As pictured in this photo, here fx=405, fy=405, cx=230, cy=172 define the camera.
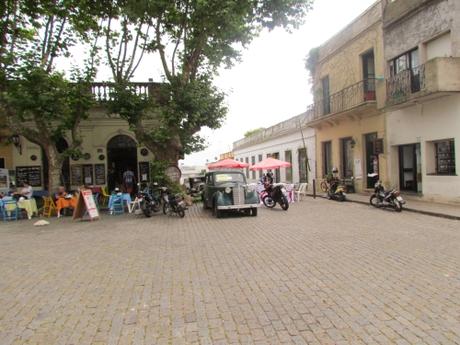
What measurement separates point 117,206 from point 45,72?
5.93 meters

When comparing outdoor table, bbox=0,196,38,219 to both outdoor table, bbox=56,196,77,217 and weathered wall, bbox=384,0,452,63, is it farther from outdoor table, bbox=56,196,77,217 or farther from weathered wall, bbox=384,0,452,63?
weathered wall, bbox=384,0,452,63

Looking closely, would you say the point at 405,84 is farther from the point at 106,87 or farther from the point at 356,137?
the point at 106,87

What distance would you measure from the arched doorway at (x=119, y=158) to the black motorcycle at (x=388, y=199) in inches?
495

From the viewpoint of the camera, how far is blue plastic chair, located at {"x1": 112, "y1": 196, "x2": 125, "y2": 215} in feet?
53.7

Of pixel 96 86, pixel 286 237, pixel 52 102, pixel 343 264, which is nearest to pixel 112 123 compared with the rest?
pixel 96 86

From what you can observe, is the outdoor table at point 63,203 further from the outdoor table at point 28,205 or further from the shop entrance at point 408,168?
the shop entrance at point 408,168

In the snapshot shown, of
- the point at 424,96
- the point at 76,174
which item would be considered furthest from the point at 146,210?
the point at 424,96

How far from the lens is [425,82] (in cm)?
1377

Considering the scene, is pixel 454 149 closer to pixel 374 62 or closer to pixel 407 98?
pixel 407 98

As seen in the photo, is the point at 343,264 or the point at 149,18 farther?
the point at 149,18

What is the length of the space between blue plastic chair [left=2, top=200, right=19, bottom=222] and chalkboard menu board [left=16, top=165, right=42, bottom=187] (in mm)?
4989

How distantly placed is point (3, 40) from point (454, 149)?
671 inches

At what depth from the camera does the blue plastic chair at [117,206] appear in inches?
644

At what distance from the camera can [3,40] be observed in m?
15.5
